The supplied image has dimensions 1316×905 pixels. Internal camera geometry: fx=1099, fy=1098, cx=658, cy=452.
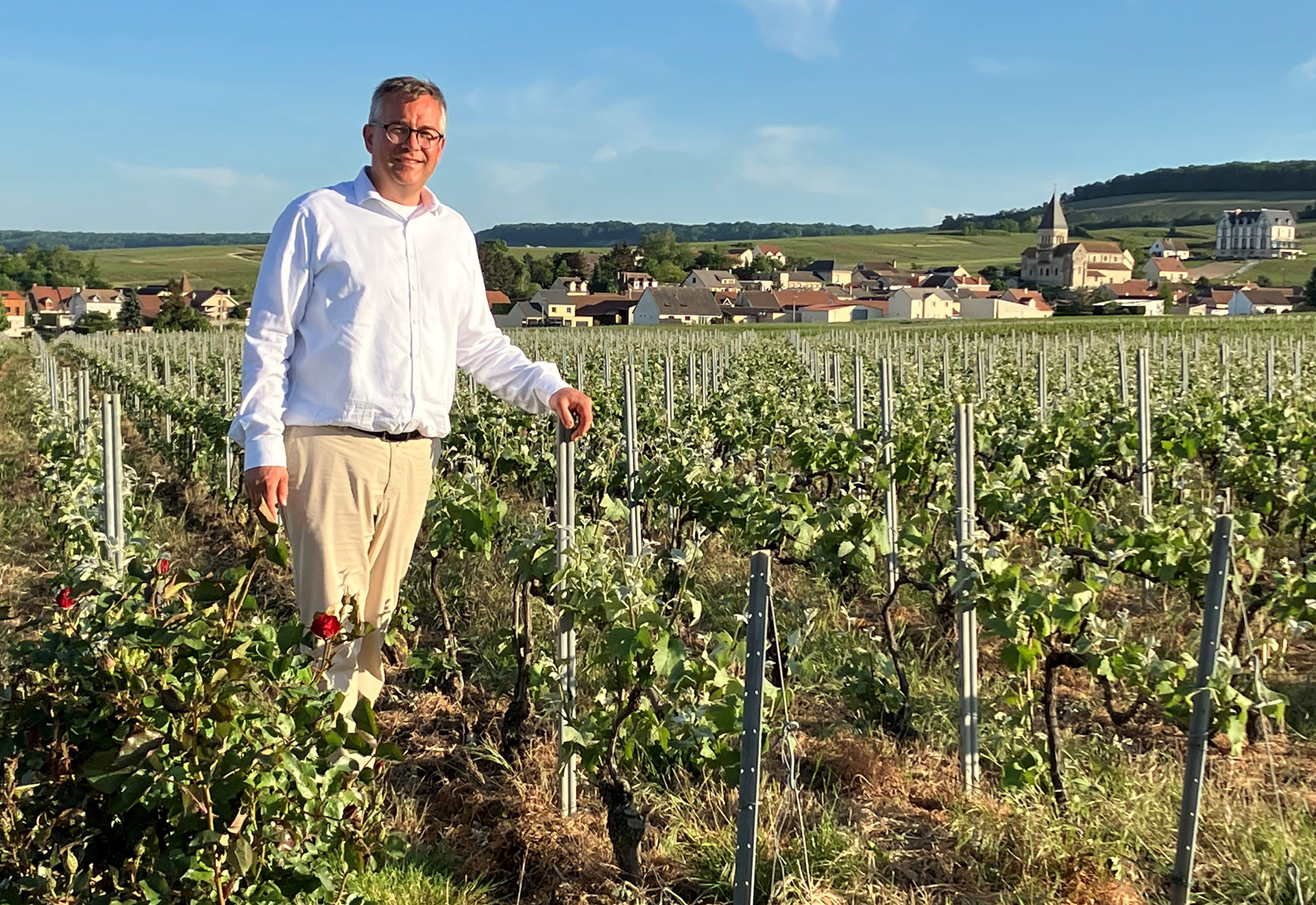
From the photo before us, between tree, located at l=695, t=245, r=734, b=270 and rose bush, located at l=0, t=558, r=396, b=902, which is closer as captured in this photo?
rose bush, located at l=0, t=558, r=396, b=902

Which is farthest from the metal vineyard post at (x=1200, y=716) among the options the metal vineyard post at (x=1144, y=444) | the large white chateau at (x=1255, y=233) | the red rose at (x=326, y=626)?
the large white chateau at (x=1255, y=233)

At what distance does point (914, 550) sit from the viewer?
156 inches

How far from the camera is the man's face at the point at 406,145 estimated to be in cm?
274

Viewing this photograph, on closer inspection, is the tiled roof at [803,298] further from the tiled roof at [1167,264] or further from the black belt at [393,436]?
the black belt at [393,436]

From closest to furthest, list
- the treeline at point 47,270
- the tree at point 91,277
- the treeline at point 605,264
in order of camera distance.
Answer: the treeline at point 605,264
the tree at point 91,277
the treeline at point 47,270

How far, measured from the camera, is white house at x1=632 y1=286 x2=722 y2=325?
68875mm

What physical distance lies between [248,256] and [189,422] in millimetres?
116664

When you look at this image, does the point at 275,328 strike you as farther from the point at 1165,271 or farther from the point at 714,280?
the point at 1165,271

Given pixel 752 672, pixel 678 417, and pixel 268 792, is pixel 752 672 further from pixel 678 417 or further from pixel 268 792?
pixel 678 417

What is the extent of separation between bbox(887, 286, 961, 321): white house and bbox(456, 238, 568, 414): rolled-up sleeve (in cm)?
7256

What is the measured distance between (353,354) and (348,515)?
419 mm

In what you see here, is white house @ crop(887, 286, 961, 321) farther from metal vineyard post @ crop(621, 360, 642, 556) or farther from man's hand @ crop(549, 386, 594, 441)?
man's hand @ crop(549, 386, 594, 441)

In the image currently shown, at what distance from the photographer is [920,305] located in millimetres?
75062

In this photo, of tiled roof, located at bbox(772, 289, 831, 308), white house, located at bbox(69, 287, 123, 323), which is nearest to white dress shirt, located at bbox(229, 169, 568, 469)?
tiled roof, located at bbox(772, 289, 831, 308)
